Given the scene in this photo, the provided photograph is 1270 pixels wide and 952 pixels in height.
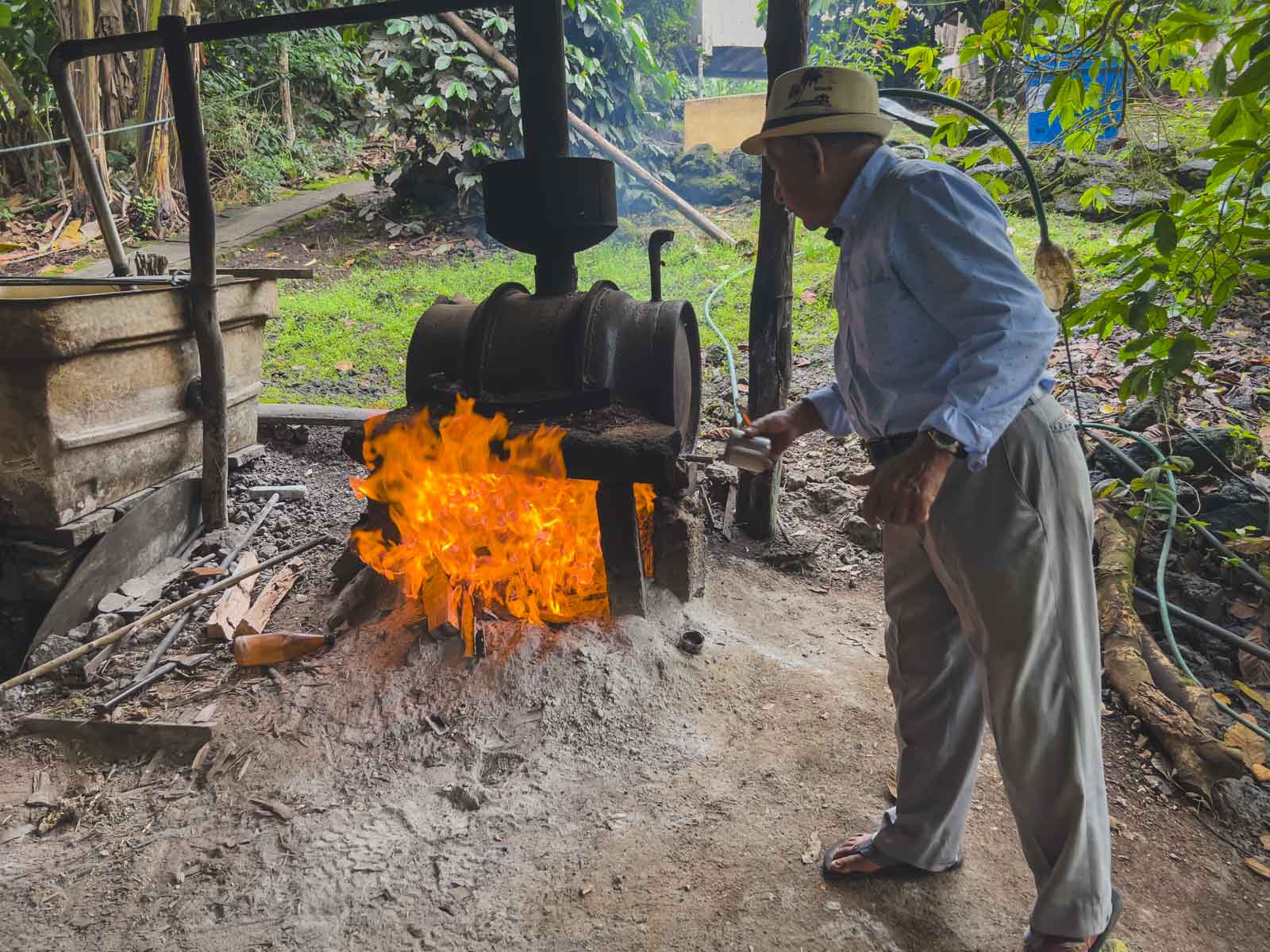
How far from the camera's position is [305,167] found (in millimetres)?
13695

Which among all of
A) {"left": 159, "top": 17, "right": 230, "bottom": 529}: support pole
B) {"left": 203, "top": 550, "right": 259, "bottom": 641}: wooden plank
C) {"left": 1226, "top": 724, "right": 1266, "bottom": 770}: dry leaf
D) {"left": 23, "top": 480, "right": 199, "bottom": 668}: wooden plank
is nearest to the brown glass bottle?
{"left": 203, "top": 550, "right": 259, "bottom": 641}: wooden plank

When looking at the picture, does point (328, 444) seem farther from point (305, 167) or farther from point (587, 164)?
point (305, 167)

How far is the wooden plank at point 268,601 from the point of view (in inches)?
145

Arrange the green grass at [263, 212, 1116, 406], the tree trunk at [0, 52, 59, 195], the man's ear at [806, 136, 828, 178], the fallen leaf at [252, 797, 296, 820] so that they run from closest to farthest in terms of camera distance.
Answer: the man's ear at [806, 136, 828, 178]
the fallen leaf at [252, 797, 296, 820]
the green grass at [263, 212, 1116, 406]
the tree trunk at [0, 52, 59, 195]

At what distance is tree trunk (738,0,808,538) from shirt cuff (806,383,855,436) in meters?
1.92

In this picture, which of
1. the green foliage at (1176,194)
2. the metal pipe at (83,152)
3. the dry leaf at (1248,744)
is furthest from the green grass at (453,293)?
the dry leaf at (1248,744)

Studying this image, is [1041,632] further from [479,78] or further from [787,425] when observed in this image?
[479,78]

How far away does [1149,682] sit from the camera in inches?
130

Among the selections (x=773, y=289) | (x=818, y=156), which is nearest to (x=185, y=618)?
(x=773, y=289)

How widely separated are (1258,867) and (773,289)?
3.23 metres

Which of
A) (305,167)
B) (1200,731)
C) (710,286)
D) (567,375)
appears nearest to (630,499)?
(567,375)

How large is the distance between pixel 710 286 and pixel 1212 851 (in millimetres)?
6621

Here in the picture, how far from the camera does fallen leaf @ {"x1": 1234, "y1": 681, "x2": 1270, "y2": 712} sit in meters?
3.34

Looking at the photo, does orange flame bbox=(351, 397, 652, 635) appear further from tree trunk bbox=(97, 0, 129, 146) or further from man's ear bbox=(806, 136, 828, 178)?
tree trunk bbox=(97, 0, 129, 146)
